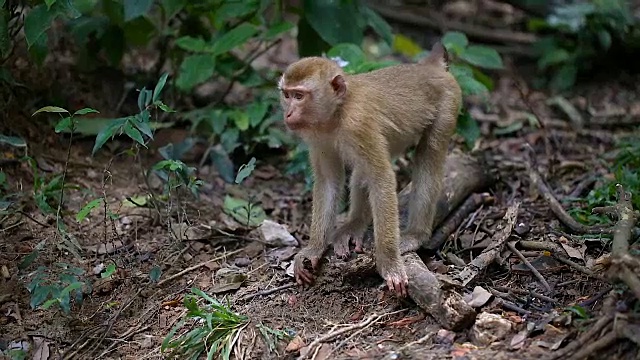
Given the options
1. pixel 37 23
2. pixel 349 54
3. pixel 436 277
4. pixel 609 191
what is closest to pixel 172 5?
pixel 37 23

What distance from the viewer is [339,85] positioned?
19.8 feet

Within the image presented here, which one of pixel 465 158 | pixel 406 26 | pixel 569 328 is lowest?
pixel 406 26

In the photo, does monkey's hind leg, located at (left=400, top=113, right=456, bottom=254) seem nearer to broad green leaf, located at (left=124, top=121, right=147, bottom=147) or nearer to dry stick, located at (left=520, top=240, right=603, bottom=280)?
dry stick, located at (left=520, top=240, right=603, bottom=280)

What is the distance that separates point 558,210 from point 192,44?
4.40 m

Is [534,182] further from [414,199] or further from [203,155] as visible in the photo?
[203,155]

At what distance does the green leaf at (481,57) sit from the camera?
847cm

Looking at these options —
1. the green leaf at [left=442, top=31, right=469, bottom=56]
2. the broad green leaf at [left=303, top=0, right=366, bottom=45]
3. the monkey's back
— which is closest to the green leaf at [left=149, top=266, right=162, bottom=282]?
the monkey's back

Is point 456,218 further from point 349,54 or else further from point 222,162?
point 222,162

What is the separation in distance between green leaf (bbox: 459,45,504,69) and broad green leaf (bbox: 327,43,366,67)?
1.48m

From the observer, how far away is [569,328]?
506 cm

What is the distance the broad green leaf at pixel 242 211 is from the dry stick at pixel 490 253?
2.39 metres

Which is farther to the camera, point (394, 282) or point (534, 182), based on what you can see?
point (534, 182)

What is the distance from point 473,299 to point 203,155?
425 centimetres

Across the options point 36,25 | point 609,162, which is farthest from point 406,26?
point 36,25
